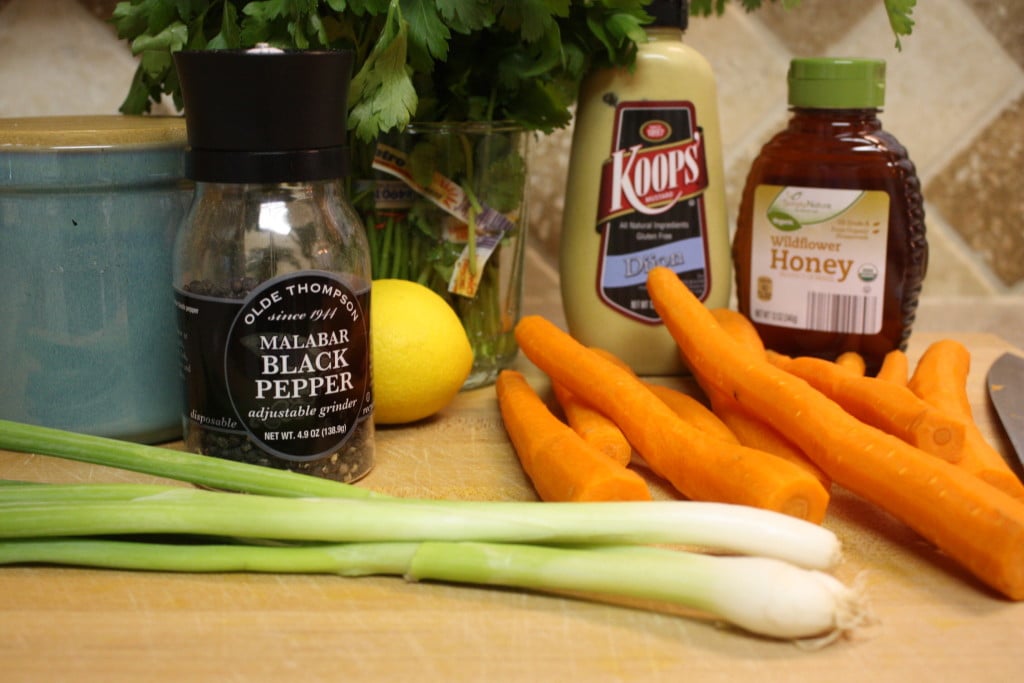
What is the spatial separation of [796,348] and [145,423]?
2.03 ft

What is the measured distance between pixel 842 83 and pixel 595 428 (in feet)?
1.36

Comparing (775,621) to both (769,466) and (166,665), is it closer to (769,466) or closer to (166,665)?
(769,466)

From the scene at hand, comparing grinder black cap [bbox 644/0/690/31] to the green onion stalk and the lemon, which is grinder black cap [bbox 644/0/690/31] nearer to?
the lemon

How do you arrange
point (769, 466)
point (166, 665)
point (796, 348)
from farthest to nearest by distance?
point (796, 348) < point (769, 466) < point (166, 665)

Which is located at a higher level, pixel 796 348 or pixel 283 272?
pixel 283 272

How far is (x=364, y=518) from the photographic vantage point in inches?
25.1

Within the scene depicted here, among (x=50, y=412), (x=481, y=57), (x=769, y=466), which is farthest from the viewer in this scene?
(x=481, y=57)

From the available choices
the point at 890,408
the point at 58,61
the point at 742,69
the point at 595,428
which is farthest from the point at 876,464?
the point at 58,61

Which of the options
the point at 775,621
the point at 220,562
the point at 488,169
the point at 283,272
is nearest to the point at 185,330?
the point at 283,272

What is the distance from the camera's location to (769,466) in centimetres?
69

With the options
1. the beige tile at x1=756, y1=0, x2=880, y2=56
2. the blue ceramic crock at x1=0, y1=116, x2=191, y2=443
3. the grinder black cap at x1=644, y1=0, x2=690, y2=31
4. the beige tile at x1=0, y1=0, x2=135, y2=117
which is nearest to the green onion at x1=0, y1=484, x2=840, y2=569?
the blue ceramic crock at x1=0, y1=116, x2=191, y2=443

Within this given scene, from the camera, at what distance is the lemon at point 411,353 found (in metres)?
0.89

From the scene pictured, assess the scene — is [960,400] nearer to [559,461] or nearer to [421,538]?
[559,461]

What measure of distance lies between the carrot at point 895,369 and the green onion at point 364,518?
386mm
